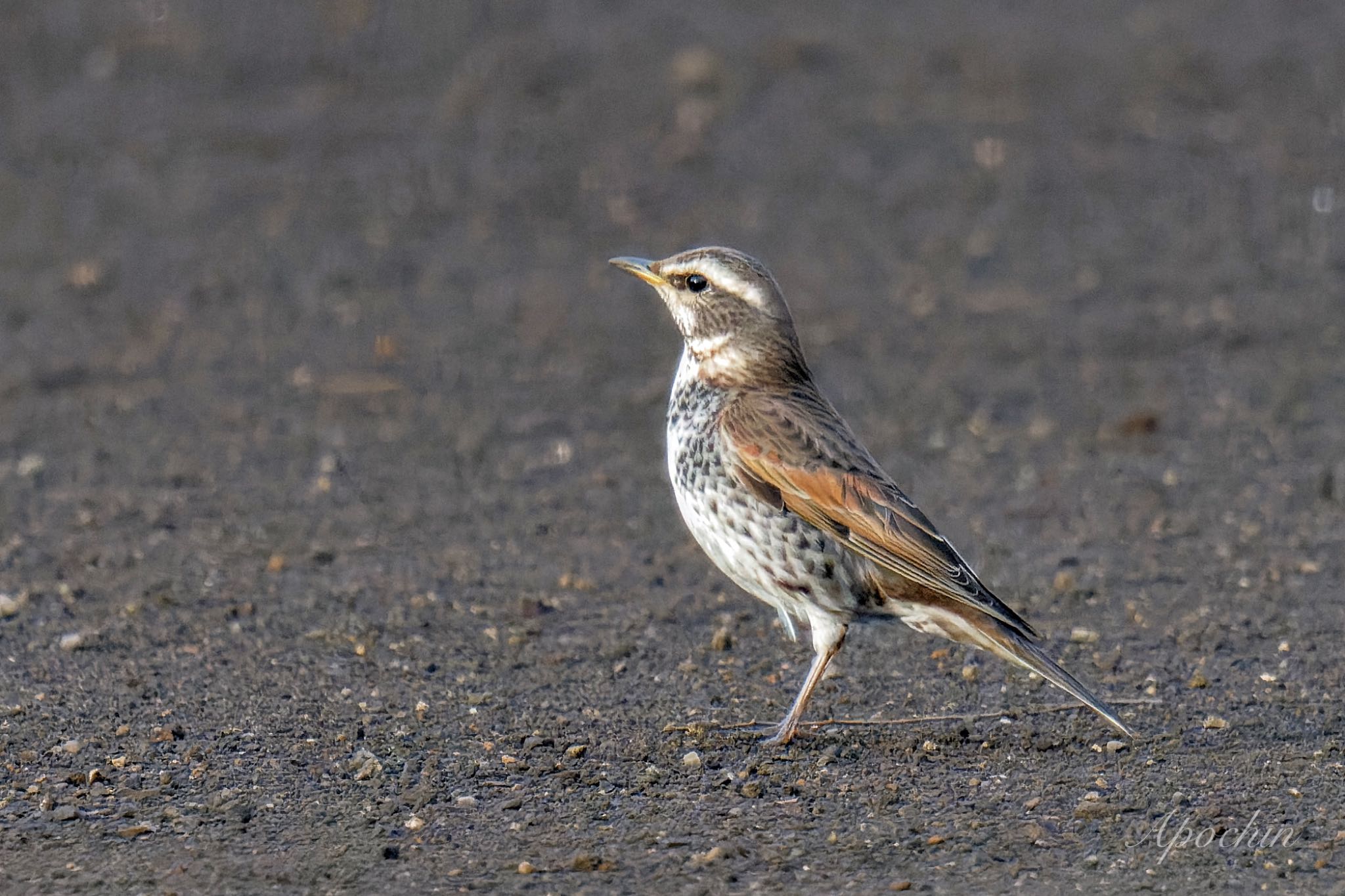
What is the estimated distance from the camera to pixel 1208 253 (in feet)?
42.8

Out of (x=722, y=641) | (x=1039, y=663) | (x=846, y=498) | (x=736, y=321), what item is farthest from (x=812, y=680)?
(x=736, y=321)

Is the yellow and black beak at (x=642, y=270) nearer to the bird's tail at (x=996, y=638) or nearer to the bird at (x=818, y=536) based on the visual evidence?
the bird at (x=818, y=536)

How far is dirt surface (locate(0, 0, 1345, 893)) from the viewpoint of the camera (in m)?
6.02

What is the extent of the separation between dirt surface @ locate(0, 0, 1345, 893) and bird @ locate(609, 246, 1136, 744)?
0.43 m

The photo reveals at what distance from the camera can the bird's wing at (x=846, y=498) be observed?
629cm

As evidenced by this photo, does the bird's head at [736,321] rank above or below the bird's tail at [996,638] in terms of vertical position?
above

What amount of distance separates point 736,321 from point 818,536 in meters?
0.97

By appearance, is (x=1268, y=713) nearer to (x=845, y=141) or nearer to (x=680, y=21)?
(x=845, y=141)

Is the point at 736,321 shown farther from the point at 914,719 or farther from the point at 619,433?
the point at 619,433

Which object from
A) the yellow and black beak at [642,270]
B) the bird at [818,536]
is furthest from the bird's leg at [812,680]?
the yellow and black beak at [642,270]

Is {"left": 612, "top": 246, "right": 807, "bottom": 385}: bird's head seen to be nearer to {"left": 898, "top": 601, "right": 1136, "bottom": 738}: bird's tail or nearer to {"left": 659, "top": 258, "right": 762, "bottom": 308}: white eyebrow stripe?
{"left": 659, "top": 258, "right": 762, "bottom": 308}: white eyebrow stripe

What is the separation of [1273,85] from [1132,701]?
10542mm

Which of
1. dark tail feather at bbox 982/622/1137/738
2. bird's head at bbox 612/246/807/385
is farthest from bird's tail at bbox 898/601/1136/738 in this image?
bird's head at bbox 612/246/807/385
